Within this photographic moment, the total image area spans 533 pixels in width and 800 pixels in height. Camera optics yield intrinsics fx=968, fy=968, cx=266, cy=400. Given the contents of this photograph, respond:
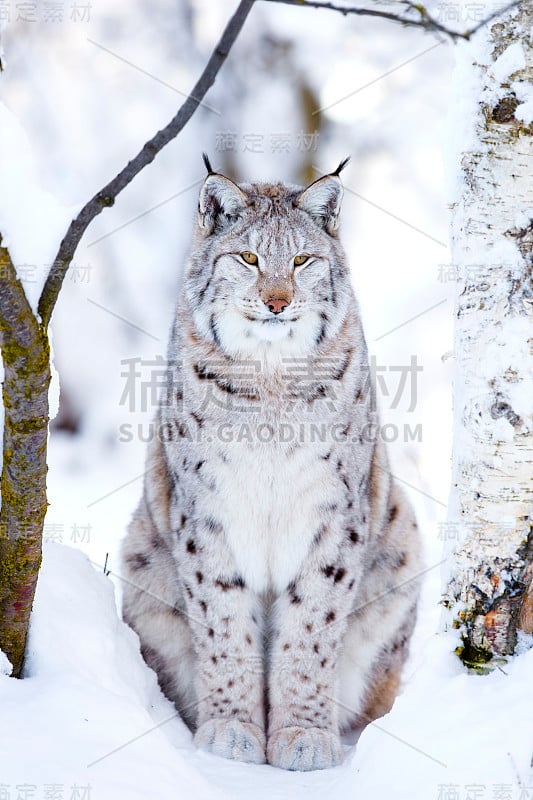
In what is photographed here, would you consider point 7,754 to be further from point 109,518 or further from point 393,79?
point 393,79

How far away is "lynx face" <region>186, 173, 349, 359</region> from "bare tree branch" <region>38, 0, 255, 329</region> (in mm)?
1022

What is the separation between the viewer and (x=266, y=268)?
3.57 meters

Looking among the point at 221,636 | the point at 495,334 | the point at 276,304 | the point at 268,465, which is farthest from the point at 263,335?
the point at 221,636

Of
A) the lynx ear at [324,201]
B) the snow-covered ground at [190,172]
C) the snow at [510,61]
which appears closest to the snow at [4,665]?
the lynx ear at [324,201]

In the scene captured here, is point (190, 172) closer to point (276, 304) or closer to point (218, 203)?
point (218, 203)

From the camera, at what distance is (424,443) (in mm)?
7836

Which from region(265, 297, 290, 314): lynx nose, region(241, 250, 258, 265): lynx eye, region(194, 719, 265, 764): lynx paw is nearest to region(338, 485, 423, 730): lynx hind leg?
region(194, 719, 265, 764): lynx paw

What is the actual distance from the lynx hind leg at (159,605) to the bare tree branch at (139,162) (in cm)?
155

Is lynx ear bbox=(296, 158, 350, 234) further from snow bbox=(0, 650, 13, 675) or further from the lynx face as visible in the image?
snow bbox=(0, 650, 13, 675)

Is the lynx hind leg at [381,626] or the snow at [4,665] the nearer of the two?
the snow at [4,665]

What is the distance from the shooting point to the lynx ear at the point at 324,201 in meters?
3.70

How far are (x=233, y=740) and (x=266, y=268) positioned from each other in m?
1.74

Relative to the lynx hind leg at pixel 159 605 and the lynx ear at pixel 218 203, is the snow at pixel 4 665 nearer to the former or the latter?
the lynx hind leg at pixel 159 605

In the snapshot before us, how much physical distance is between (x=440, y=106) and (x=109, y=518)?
5.29m
